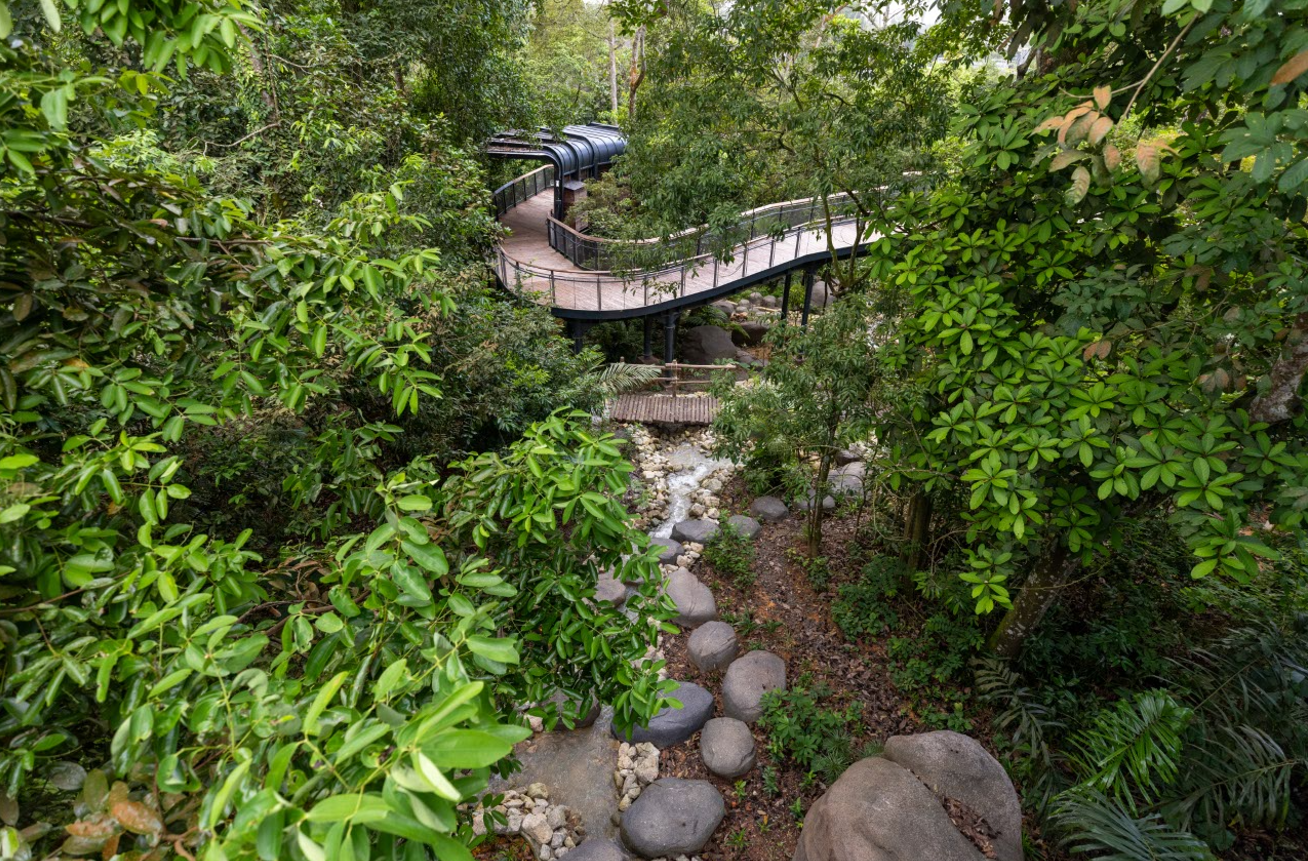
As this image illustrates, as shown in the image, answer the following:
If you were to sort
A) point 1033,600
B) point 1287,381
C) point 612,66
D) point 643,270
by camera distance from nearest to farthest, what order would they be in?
1. point 1287,381
2. point 1033,600
3. point 643,270
4. point 612,66

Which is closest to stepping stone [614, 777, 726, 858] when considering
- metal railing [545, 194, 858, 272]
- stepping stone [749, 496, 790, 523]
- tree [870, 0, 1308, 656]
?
tree [870, 0, 1308, 656]

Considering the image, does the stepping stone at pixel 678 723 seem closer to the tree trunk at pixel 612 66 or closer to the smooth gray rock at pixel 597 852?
the smooth gray rock at pixel 597 852

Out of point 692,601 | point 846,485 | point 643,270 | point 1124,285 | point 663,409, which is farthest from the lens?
point 663,409

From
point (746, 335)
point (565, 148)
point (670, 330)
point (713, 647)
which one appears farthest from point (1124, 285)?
point (565, 148)

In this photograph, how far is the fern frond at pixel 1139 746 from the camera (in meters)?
3.56

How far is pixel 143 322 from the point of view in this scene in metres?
1.75

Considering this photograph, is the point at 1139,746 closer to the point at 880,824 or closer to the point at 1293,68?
the point at 880,824

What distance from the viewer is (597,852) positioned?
409cm

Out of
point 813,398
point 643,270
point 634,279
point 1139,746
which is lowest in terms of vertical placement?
point 1139,746

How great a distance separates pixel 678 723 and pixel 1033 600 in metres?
3.04

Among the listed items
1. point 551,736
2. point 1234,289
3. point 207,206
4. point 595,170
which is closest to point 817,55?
point 1234,289

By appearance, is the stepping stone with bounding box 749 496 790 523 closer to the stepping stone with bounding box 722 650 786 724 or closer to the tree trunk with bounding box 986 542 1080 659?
the stepping stone with bounding box 722 650 786 724

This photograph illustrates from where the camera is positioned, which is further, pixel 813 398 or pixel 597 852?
pixel 813 398

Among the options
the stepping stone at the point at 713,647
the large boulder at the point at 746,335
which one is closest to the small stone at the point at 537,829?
the stepping stone at the point at 713,647
